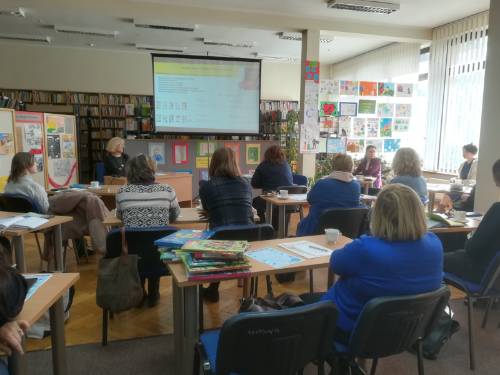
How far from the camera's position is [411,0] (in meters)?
5.68

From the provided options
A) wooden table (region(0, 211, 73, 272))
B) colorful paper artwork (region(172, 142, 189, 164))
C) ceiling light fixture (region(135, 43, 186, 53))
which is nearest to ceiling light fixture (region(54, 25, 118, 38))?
ceiling light fixture (region(135, 43, 186, 53))

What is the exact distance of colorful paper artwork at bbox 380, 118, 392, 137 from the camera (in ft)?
26.2

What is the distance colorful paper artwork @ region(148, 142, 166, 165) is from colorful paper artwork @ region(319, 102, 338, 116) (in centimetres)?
306

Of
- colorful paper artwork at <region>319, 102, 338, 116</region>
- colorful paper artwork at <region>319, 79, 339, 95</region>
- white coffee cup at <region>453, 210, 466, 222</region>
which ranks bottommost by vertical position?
white coffee cup at <region>453, 210, 466, 222</region>

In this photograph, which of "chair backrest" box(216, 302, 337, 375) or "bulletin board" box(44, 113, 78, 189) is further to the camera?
"bulletin board" box(44, 113, 78, 189)

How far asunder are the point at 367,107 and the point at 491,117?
4.15m

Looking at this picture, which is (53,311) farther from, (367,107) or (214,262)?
(367,107)

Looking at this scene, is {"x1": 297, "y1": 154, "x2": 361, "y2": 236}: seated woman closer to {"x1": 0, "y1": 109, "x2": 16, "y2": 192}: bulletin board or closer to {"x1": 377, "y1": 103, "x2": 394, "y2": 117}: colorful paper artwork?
{"x1": 0, "y1": 109, "x2": 16, "y2": 192}: bulletin board

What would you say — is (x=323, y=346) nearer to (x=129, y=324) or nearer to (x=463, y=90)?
(x=129, y=324)

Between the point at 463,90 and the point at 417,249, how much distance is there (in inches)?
244

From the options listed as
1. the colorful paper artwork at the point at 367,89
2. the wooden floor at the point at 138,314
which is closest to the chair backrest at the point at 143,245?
the wooden floor at the point at 138,314

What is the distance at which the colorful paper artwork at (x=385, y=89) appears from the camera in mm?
7617

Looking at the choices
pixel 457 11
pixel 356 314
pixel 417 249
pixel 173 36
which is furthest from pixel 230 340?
pixel 173 36

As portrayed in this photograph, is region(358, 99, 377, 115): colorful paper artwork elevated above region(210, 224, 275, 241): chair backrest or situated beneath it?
elevated above
